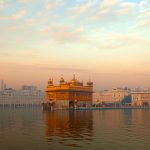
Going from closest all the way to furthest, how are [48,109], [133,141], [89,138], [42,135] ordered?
1. [133,141]
2. [89,138]
3. [42,135]
4. [48,109]

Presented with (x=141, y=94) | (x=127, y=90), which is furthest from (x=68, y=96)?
(x=127, y=90)

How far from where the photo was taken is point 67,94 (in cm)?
10306

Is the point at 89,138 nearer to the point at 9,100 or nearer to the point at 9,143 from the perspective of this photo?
the point at 9,143

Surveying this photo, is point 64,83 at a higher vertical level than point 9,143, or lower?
higher

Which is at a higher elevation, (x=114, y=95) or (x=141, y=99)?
(x=114, y=95)

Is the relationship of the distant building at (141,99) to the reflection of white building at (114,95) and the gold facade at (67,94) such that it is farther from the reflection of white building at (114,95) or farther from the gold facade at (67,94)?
the gold facade at (67,94)

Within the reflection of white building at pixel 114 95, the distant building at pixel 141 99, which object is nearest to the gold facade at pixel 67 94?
the distant building at pixel 141 99

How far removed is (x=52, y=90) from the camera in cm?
10625

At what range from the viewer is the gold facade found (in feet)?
338

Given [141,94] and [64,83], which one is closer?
[64,83]

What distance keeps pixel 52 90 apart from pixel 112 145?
269ft

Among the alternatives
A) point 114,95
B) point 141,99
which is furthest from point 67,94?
point 114,95

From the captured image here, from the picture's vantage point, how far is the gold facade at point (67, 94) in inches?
4058

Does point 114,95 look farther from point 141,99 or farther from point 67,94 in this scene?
point 67,94
